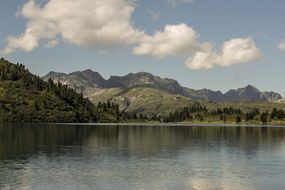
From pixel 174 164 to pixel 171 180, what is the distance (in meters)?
22.6

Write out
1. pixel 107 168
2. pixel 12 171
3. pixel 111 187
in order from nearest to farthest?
pixel 111 187 < pixel 12 171 < pixel 107 168

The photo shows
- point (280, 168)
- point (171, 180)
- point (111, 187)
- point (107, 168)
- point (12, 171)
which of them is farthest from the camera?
point (280, 168)

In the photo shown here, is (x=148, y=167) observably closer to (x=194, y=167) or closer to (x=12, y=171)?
(x=194, y=167)

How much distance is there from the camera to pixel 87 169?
285 ft

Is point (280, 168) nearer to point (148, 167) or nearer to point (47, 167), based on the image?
point (148, 167)

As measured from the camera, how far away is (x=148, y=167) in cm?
9100

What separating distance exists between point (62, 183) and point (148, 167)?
24.7 meters

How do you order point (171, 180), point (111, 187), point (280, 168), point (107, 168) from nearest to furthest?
point (111, 187) < point (171, 180) < point (107, 168) < point (280, 168)

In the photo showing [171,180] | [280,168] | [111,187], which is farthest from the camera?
[280,168]

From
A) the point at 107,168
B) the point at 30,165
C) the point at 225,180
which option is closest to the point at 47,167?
the point at 30,165

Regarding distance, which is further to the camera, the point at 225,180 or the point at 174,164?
the point at 174,164

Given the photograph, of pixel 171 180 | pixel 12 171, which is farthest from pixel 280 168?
pixel 12 171

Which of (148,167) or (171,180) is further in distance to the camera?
(148,167)

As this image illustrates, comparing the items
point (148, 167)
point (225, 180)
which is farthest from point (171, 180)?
point (148, 167)
